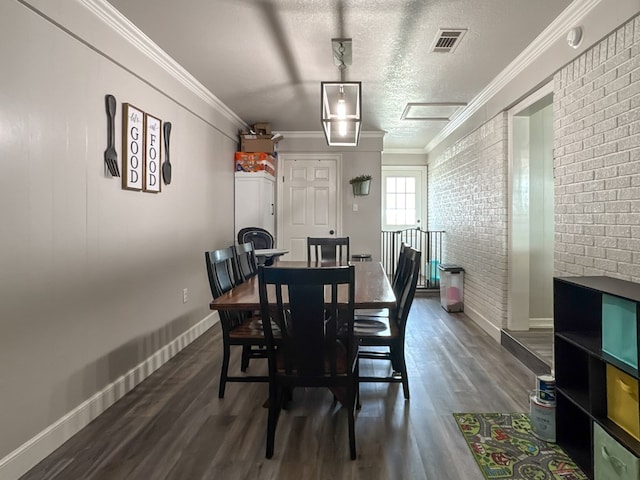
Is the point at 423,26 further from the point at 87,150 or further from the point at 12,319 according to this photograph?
the point at 12,319

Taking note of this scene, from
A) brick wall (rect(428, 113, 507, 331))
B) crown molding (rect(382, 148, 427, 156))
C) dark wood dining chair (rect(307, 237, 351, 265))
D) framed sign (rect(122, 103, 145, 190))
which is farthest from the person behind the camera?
crown molding (rect(382, 148, 427, 156))

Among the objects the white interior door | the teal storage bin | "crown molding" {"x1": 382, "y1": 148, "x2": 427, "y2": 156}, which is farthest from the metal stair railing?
the teal storage bin

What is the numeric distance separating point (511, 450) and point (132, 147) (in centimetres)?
286

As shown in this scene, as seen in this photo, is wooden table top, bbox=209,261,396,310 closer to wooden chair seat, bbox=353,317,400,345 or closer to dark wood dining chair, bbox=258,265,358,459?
dark wood dining chair, bbox=258,265,358,459

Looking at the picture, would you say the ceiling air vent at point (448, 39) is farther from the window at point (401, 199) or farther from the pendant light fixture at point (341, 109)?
the window at point (401, 199)

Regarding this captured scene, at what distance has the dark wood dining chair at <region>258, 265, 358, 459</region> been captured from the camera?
1652mm

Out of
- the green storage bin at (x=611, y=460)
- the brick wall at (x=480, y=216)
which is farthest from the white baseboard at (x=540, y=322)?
the green storage bin at (x=611, y=460)

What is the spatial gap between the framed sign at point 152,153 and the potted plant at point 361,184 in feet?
10.2

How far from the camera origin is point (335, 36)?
269cm

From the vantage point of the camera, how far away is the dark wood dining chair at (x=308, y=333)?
1.65 meters

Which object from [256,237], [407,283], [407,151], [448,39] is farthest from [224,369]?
[407,151]

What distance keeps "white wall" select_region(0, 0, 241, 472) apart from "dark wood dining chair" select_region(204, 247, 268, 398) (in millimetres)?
664

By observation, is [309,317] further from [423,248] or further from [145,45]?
[423,248]

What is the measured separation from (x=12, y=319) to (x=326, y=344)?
1401 mm
